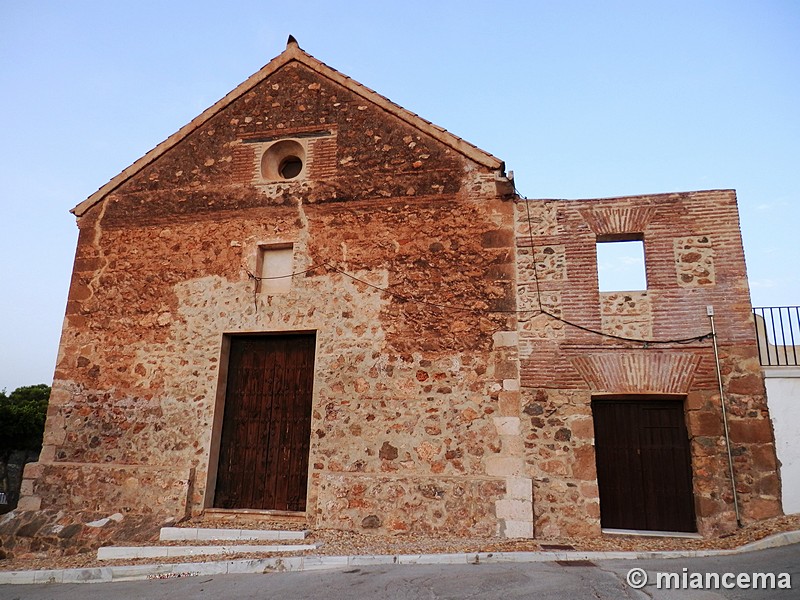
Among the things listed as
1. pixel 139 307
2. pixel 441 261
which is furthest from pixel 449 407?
pixel 139 307

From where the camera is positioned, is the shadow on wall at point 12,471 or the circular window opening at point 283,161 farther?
the shadow on wall at point 12,471

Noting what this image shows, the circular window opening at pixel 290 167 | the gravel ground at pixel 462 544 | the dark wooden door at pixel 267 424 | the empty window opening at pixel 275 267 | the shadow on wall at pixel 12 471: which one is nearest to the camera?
the gravel ground at pixel 462 544

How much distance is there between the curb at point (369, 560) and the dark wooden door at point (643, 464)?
1.32 meters

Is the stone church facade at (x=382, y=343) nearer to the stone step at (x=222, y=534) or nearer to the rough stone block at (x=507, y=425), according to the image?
the rough stone block at (x=507, y=425)

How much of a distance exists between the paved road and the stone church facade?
1764 mm

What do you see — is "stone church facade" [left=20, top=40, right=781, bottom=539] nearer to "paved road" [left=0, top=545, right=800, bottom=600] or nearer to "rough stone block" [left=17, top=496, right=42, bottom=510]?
"rough stone block" [left=17, top=496, right=42, bottom=510]

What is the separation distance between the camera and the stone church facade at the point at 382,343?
772 centimetres

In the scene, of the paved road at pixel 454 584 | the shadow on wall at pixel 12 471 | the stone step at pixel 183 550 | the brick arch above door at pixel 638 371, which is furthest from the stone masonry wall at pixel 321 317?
the shadow on wall at pixel 12 471

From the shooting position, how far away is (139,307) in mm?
9703

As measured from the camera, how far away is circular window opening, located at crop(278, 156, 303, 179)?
33.4 ft

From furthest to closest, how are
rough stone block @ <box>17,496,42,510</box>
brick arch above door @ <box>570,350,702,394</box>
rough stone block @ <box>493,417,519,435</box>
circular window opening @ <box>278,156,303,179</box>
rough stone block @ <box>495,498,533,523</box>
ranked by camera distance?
circular window opening @ <box>278,156,303,179</box>
rough stone block @ <box>17,496,42,510</box>
rough stone block @ <box>493,417,519,435</box>
brick arch above door @ <box>570,350,702,394</box>
rough stone block @ <box>495,498,533,523</box>

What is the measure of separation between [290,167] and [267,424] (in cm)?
448

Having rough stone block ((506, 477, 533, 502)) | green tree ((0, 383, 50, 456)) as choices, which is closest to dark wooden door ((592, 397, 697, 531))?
rough stone block ((506, 477, 533, 502))

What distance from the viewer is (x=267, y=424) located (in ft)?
29.4
